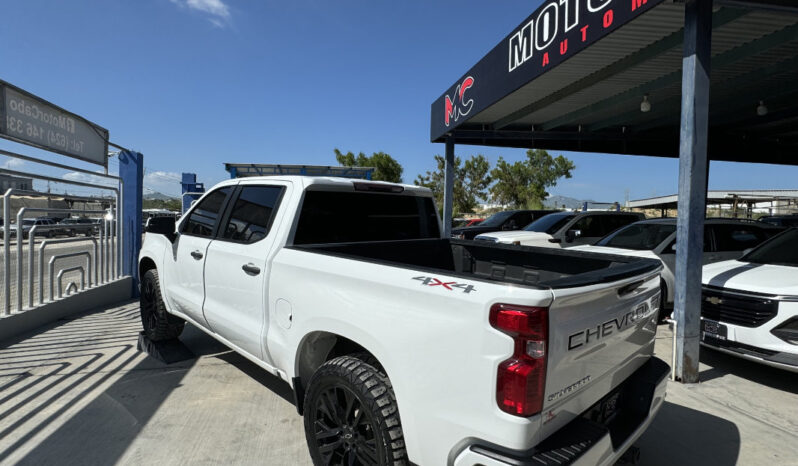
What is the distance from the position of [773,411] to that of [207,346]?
5.59 m

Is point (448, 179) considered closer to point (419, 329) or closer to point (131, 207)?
point (131, 207)

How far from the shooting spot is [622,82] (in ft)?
28.0

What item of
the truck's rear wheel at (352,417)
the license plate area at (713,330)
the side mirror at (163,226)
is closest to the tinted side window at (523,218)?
the license plate area at (713,330)

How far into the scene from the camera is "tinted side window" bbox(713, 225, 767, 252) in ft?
23.8

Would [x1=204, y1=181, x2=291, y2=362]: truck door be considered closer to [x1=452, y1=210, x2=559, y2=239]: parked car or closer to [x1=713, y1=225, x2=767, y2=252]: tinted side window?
[x1=713, y1=225, x2=767, y2=252]: tinted side window

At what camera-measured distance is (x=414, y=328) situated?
201cm

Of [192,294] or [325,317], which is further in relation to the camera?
[192,294]

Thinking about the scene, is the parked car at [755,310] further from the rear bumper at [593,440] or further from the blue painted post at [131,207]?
the blue painted post at [131,207]

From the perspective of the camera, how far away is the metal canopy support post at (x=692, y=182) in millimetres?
4281

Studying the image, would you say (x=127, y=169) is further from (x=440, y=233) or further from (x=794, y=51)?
(x=794, y=51)

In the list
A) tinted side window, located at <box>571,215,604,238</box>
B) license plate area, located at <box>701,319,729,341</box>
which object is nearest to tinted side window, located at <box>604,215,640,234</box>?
tinted side window, located at <box>571,215,604,238</box>

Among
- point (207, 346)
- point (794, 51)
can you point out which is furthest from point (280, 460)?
point (794, 51)

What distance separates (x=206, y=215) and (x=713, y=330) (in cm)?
525

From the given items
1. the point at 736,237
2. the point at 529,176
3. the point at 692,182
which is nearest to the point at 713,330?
the point at 692,182
